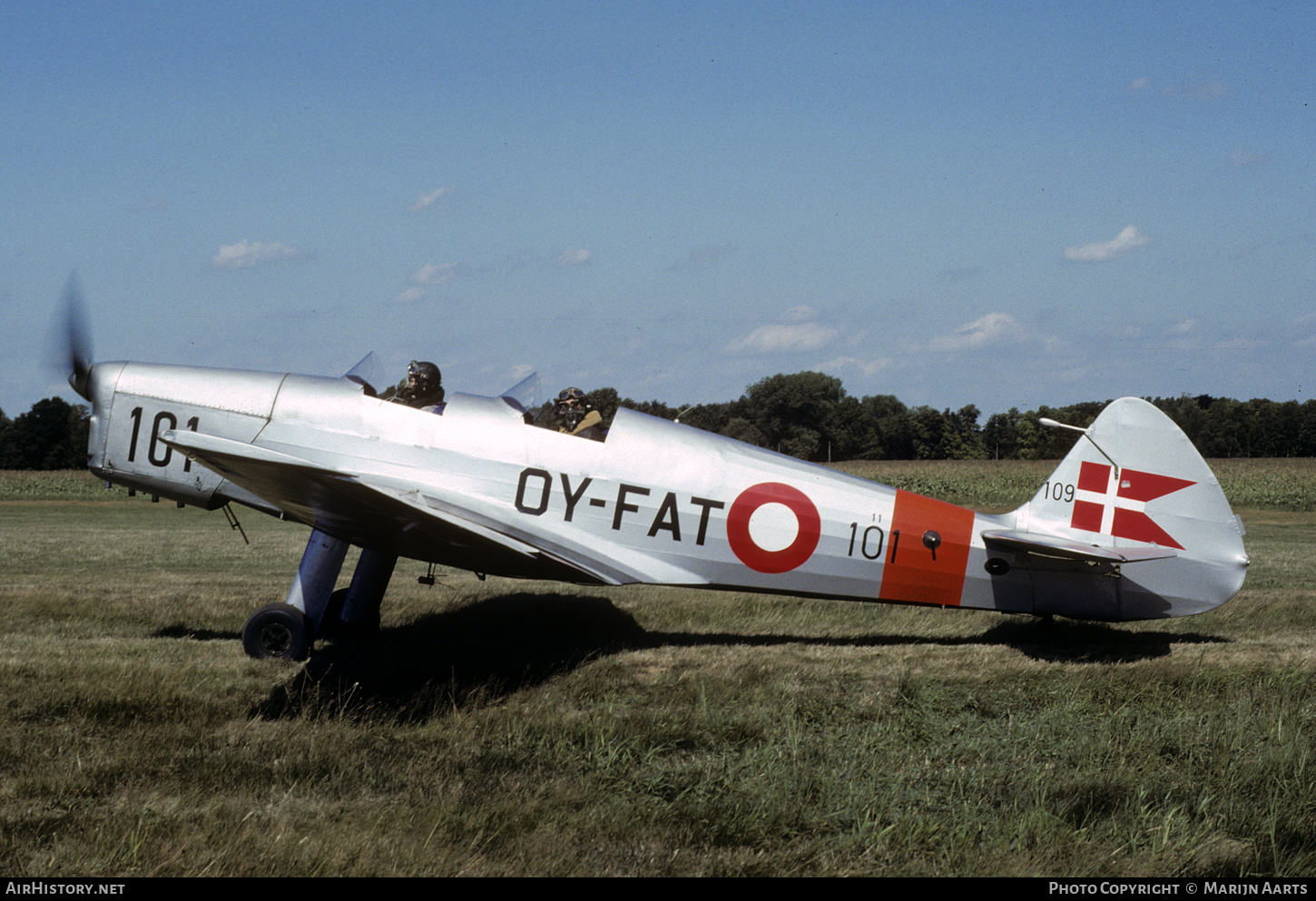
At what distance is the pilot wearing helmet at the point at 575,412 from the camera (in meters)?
6.64

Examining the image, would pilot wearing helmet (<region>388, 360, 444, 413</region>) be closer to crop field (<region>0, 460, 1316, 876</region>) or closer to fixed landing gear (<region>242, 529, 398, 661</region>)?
fixed landing gear (<region>242, 529, 398, 661</region>)

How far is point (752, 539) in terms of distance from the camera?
20.9 ft

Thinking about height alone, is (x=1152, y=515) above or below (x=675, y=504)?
above

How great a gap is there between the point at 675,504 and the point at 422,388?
2147 mm

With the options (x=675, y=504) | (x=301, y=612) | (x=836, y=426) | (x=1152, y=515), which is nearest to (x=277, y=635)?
(x=301, y=612)

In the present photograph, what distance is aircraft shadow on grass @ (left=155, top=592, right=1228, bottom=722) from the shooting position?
5.31m

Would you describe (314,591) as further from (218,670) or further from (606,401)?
(606,401)

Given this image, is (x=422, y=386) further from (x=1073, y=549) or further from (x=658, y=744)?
(x=1073, y=549)

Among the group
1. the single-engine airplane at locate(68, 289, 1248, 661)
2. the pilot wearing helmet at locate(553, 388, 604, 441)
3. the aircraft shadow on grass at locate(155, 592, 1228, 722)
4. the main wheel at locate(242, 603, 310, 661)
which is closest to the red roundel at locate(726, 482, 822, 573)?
the single-engine airplane at locate(68, 289, 1248, 661)

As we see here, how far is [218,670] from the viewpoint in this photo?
5.80 metres

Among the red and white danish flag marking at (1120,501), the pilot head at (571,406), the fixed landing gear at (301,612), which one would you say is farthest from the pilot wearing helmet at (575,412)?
the red and white danish flag marking at (1120,501)

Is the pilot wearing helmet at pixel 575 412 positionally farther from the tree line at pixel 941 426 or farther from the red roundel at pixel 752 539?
the tree line at pixel 941 426

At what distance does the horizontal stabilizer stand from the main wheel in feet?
16.5

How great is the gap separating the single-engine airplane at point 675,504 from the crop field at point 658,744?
22.1 inches
